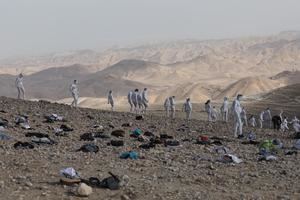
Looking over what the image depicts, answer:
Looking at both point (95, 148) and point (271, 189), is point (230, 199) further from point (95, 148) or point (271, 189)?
point (95, 148)

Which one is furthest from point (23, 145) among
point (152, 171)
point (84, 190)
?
point (84, 190)

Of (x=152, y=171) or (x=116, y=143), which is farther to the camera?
(x=116, y=143)

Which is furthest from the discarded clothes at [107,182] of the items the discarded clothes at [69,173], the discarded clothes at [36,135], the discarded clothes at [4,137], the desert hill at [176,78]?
the desert hill at [176,78]

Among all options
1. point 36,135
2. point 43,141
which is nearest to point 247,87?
point 36,135

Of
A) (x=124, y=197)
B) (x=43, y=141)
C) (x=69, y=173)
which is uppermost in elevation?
(x=43, y=141)

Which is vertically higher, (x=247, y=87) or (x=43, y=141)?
(x=247, y=87)

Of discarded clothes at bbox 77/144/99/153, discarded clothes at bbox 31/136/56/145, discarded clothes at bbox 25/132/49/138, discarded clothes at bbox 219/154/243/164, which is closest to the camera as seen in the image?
discarded clothes at bbox 219/154/243/164

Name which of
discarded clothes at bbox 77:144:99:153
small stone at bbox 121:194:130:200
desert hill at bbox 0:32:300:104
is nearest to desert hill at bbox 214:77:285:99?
desert hill at bbox 0:32:300:104

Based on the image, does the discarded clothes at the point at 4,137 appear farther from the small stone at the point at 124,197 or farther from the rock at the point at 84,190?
the small stone at the point at 124,197

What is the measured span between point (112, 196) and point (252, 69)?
161 m

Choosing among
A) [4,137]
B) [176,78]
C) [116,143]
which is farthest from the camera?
[176,78]

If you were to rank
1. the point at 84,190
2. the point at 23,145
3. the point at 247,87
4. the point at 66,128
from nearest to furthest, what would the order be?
the point at 84,190
the point at 23,145
the point at 66,128
the point at 247,87

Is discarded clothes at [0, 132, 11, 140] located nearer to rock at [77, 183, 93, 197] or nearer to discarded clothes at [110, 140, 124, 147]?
discarded clothes at [110, 140, 124, 147]

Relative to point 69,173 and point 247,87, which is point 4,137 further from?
point 247,87
